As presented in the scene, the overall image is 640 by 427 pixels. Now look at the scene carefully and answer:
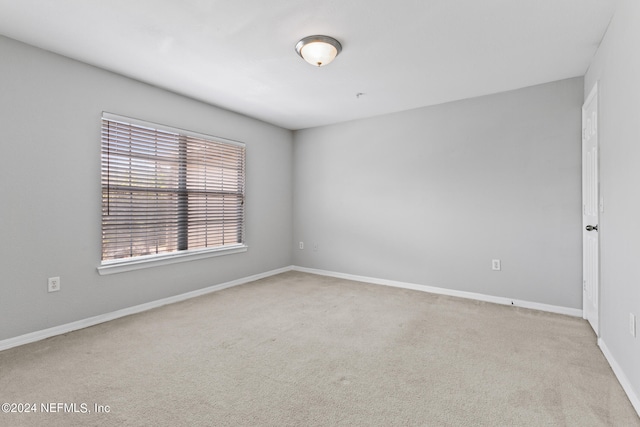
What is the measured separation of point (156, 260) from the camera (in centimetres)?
345

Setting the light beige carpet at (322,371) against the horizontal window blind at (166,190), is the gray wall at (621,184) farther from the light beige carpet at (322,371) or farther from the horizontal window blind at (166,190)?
the horizontal window blind at (166,190)

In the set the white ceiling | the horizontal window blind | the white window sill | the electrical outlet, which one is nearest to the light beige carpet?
the electrical outlet

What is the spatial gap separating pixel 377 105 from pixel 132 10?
2858 mm

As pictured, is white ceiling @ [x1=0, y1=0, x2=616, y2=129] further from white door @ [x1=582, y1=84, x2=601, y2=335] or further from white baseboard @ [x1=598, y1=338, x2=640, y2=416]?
white baseboard @ [x1=598, y1=338, x2=640, y2=416]

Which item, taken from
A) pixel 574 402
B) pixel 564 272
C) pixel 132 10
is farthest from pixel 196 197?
pixel 564 272

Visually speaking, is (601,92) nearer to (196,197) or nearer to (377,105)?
(377,105)

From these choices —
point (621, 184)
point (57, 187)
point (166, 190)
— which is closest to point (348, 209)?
point (166, 190)

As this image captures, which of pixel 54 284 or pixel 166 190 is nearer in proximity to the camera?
pixel 54 284

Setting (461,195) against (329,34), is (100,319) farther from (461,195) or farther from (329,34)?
(461,195)

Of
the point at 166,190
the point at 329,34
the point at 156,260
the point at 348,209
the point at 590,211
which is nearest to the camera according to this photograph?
the point at 329,34

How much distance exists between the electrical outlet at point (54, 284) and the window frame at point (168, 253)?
322mm

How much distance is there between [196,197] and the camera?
3920 mm

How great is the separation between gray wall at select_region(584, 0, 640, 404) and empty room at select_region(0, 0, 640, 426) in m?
0.03

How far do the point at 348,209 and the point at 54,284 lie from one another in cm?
360
